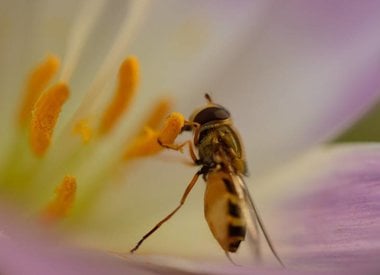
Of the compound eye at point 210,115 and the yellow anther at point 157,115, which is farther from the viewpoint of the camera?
the yellow anther at point 157,115

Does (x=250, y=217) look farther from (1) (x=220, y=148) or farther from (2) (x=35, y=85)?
(2) (x=35, y=85)

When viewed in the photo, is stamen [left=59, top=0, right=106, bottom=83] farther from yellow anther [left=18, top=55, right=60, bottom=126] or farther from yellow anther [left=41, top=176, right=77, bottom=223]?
yellow anther [left=41, top=176, right=77, bottom=223]

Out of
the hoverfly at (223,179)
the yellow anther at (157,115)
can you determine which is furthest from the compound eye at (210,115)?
the yellow anther at (157,115)

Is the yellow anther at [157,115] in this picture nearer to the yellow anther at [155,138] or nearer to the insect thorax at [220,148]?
the yellow anther at [155,138]

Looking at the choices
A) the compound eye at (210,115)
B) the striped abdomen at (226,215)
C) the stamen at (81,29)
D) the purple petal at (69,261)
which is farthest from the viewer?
the stamen at (81,29)

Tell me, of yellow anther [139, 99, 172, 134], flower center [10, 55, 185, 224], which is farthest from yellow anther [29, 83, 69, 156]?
yellow anther [139, 99, 172, 134]

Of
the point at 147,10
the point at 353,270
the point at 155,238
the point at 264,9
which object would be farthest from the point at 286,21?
the point at 353,270
